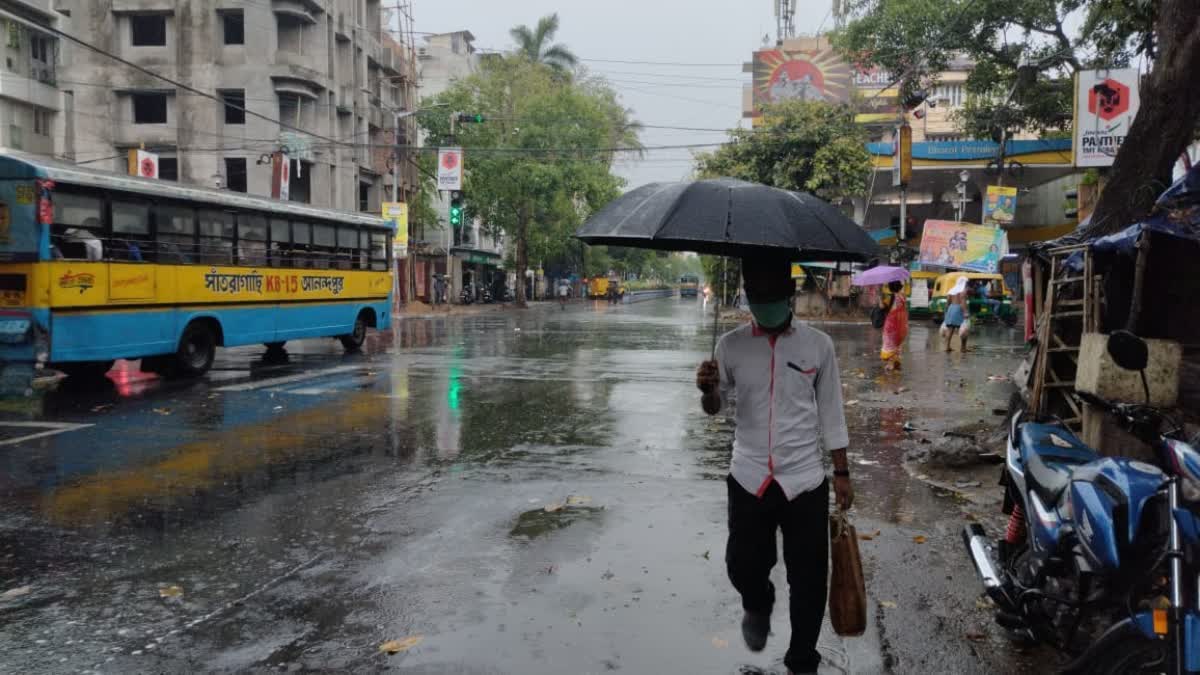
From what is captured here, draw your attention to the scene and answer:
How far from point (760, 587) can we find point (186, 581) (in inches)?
126

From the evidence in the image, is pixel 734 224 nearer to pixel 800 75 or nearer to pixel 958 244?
pixel 958 244

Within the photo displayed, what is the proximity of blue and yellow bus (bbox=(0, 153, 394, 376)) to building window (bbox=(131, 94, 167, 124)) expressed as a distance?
23.1m

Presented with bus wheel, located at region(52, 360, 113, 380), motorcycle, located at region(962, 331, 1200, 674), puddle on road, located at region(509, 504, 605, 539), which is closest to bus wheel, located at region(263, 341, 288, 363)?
bus wheel, located at region(52, 360, 113, 380)

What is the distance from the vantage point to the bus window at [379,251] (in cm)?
2056

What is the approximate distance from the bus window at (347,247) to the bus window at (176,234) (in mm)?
4730

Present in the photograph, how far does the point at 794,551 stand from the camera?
360 centimetres

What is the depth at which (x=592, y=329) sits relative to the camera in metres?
28.9

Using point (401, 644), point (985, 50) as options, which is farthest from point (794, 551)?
point (985, 50)

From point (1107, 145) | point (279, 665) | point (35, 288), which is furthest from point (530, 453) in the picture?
point (1107, 145)

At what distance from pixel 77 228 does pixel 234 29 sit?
2901 cm

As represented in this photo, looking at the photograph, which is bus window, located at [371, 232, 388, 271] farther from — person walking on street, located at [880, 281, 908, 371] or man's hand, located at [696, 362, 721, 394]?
man's hand, located at [696, 362, 721, 394]

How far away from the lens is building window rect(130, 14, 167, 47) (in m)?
37.0

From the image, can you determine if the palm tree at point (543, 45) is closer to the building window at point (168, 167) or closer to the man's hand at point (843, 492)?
the building window at point (168, 167)

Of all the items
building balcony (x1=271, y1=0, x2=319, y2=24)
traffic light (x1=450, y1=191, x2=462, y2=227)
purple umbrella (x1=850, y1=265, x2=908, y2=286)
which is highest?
building balcony (x1=271, y1=0, x2=319, y2=24)
